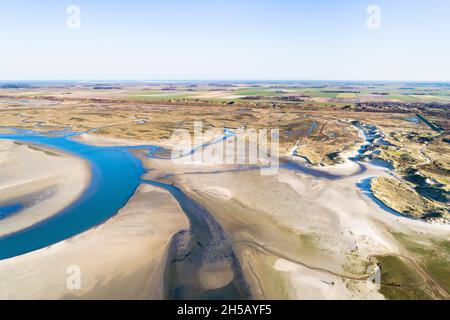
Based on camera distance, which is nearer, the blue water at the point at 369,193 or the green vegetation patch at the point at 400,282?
the green vegetation patch at the point at 400,282

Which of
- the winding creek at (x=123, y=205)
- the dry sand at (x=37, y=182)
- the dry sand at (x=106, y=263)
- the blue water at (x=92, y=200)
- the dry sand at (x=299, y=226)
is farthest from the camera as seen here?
the dry sand at (x=37, y=182)

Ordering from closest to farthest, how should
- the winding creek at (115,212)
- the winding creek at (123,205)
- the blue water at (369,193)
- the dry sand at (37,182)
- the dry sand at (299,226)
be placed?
the winding creek at (115,212) → the winding creek at (123,205) → the dry sand at (299,226) → the dry sand at (37,182) → the blue water at (369,193)

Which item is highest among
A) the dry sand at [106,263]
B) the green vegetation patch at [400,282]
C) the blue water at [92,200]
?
the blue water at [92,200]

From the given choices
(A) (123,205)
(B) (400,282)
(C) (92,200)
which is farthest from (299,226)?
(C) (92,200)

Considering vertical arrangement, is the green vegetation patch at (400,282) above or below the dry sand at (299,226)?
below

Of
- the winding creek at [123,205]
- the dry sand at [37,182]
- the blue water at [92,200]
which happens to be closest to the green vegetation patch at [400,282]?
the winding creek at [123,205]

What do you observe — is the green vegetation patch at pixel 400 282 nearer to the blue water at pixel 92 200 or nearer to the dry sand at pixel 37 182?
the blue water at pixel 92 200

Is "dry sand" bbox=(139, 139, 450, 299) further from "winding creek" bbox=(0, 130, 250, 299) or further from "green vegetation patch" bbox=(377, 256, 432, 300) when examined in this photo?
"winding creek" bbox=(0, 130, 250, 299)

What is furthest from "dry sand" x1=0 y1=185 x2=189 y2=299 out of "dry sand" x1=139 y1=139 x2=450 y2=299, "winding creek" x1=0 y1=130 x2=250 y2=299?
"dry sand" x1=139 y1=139 x2=450 y2=299
